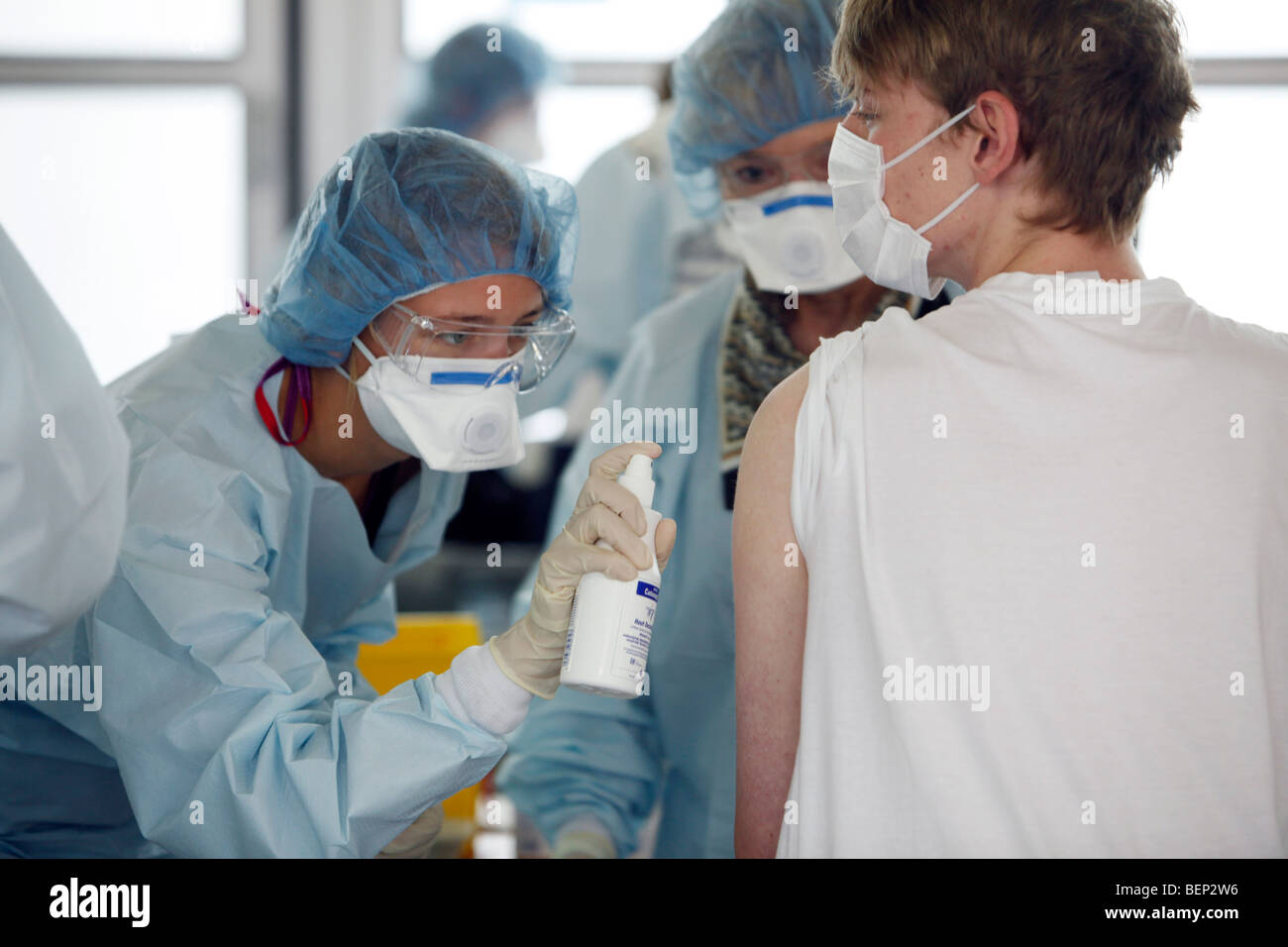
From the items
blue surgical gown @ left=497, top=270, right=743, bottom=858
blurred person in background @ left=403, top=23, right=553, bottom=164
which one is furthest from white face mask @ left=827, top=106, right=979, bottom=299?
blurred person in background @ left=403, top=23, right=553, bottom=164

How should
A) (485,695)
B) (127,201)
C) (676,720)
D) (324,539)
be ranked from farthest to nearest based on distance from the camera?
(127,201) < (676,720) < (324,539) < (485,695)

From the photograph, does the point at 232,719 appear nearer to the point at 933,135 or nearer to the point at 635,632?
the point at 635,632

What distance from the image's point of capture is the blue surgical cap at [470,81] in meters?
2.88

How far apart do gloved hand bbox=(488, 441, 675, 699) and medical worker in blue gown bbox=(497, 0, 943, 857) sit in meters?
0.48

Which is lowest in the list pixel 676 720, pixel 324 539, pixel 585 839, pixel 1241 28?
pixel 585 839

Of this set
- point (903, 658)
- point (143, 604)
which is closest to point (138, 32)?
point (143, 604)

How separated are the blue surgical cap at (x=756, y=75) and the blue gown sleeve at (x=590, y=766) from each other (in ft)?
2.47

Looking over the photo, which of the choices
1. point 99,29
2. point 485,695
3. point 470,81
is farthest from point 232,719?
point 99,29

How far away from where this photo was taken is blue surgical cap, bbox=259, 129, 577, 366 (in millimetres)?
1165

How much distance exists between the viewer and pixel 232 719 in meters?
1.00

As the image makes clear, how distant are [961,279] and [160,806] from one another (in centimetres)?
85

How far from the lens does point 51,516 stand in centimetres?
75

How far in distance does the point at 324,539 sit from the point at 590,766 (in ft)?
1.51
